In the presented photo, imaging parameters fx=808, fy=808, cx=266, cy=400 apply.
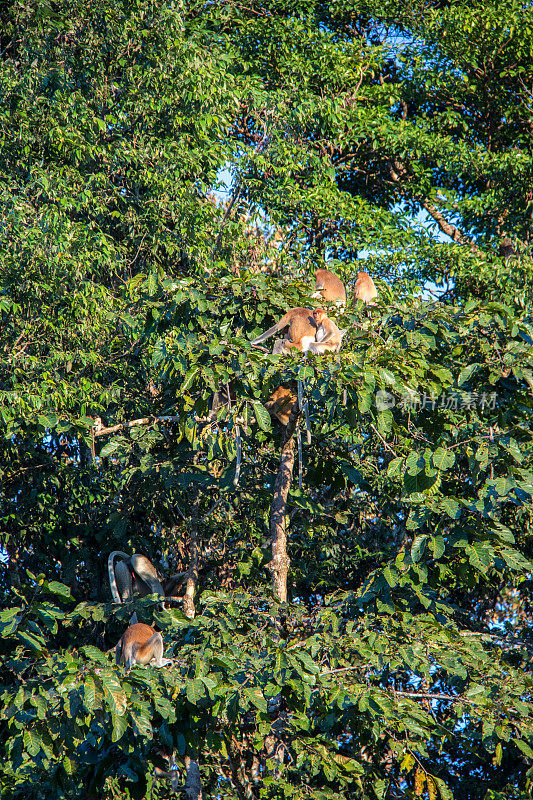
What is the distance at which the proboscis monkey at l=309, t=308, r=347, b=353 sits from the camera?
6.45 m

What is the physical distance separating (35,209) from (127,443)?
2822 mm

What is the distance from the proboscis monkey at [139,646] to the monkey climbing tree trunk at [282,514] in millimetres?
987

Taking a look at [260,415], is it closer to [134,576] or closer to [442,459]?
[442,459]

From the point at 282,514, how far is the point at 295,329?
1433 millimetres

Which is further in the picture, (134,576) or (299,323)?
(134,576)

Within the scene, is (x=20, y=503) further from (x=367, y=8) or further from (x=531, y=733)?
(x=367, y=8)

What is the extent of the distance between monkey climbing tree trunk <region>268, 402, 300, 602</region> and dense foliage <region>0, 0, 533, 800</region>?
8.2 inches

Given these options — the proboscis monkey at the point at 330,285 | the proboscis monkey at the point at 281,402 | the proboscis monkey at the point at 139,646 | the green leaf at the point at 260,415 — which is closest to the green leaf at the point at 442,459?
the green leaf at the point at 260,415

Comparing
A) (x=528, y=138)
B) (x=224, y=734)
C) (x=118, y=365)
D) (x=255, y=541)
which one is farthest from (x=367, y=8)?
(x=224, y=734)

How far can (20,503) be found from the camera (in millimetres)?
8648

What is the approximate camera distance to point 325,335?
21.6 feet

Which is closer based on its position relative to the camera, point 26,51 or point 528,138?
point 26,51

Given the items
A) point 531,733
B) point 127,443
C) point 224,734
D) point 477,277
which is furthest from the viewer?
point 477,277

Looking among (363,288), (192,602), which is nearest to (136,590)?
(192,602)
